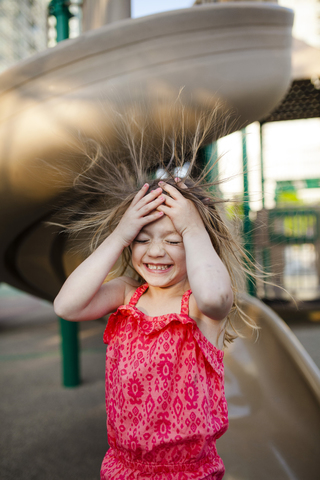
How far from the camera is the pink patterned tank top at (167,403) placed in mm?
883

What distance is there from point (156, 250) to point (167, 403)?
35 cm

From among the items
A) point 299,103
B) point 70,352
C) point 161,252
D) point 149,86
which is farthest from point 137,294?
point 299,103

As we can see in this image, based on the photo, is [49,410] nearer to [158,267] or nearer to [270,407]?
[270,407]

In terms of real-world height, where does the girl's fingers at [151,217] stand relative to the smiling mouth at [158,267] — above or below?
above

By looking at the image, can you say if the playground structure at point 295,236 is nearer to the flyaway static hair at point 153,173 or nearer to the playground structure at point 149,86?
the playground structure at point 149,86

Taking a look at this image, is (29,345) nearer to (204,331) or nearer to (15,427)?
(15,427)

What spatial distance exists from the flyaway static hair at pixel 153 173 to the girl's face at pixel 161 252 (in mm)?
104

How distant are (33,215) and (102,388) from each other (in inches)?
53.6

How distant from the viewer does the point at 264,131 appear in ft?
14.9

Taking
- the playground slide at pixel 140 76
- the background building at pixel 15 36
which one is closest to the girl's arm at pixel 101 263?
the playground slide at pixel 140 76

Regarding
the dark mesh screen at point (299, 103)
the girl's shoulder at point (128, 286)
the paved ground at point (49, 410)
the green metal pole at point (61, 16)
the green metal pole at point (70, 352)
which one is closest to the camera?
the girl's shoulder at point (128, 286)

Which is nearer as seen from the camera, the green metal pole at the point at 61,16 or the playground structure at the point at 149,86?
the playground structure at the point at 149,86

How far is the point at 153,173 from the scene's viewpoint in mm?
1204

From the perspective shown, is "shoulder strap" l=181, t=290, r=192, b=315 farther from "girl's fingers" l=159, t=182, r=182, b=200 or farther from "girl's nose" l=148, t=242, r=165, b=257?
"girl's fingers" l=159, t=182, r=182, b=200
